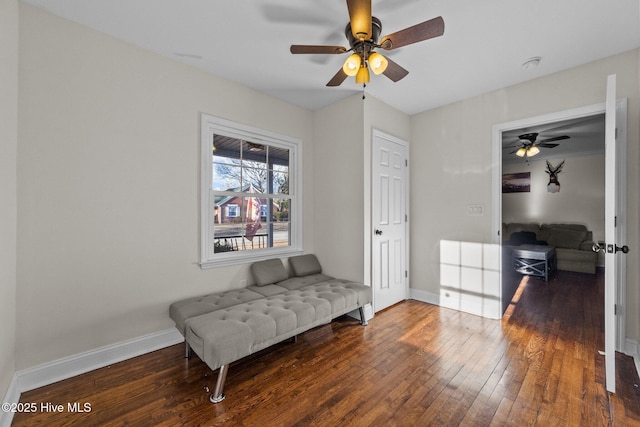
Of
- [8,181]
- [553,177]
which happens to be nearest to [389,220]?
[8,181]

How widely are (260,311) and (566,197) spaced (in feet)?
24.2

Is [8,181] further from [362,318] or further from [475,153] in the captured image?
[475,153]

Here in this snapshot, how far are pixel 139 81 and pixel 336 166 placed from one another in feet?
7.11

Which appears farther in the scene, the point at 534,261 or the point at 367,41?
the point at 534,261

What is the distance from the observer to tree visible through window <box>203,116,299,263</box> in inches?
111

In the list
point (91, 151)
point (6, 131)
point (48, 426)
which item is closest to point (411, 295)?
point (48, 426)

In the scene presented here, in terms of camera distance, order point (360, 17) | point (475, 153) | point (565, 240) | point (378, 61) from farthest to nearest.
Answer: point (565, 240) → point (475, 153) → point (378, 61) → point (360, 17)

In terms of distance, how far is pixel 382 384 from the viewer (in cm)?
189

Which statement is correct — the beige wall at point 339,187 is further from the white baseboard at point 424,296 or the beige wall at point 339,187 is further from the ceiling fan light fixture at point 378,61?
the ceiling fan light fixture at point 378,61

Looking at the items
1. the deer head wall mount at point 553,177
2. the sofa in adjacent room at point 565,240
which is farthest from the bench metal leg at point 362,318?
the deer head wall mount at point 553,177

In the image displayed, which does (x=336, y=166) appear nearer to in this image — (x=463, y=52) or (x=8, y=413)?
(x=463, y=52)

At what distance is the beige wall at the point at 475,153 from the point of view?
2270 millimetres

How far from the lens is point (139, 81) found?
2.28 meters

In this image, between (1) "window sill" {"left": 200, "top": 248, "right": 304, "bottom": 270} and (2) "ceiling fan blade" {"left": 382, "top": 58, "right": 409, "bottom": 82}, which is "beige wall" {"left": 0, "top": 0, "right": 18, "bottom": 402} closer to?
(1) "window sill" {"left": 200, "top": 248, "right": 304, "bottom": 270}
